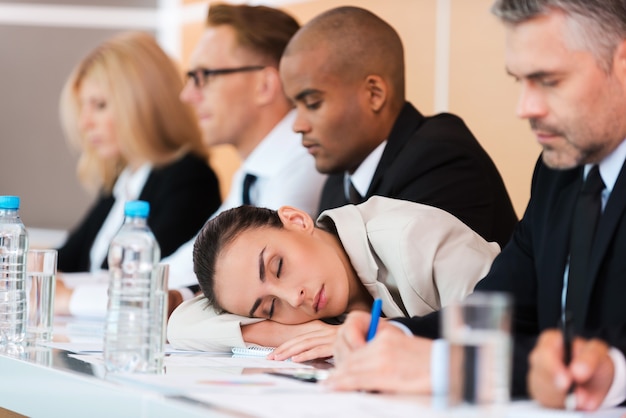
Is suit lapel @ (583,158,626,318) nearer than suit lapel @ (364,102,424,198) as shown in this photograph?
Yes

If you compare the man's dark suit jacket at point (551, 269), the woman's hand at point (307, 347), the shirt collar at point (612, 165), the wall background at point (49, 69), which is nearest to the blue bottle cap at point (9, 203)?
the woman's hand at point (307, 347)

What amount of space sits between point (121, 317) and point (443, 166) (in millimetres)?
1229

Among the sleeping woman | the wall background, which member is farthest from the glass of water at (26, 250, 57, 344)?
the wall background

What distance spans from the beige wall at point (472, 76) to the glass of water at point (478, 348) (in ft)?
7.27

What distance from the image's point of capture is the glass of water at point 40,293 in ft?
6.97

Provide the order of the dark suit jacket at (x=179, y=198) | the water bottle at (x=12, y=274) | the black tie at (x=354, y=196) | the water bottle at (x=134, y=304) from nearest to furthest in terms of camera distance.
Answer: the water bottle at (x=134, y=304)
the water bottle at (x=12, y=274)
the black tie at (x=354, y=196)
the dark suit jacket at (x=179, y=198)

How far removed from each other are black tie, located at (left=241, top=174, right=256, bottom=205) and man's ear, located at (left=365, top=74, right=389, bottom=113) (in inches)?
27.8

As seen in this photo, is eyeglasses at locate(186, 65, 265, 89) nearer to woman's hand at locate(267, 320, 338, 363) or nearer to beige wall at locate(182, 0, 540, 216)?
beige wall at locate(182, 0, 540, 216)

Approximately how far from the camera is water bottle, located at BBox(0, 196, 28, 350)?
207 cm

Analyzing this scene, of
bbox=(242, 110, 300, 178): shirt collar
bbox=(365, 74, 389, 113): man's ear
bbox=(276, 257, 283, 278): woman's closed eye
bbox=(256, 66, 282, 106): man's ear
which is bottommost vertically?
bbox=(276, 257, 283, 278): woman's closed eye

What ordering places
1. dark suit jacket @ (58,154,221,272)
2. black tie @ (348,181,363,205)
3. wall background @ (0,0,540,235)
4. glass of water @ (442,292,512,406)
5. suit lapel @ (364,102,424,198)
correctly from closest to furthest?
glass of water @ (442,292,512,406) → suit lapel @ (364,102,424,198) → black tie @ (348,181,363,205) → dark suit jacket @ (58,154,221,272) → wall background @ (0,0,540,235)

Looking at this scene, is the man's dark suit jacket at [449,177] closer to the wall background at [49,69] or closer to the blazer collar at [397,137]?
the blazer collar at [397,137]

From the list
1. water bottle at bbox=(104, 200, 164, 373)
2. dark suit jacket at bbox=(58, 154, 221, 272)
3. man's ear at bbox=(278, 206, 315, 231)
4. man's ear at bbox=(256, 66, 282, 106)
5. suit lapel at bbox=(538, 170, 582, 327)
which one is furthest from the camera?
dark suit jacket at bbox=(58, 154, 221, 272)

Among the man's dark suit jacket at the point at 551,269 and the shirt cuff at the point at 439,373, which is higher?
the man's dark suit jacket at the point at 551,269
